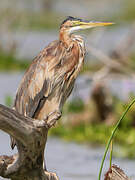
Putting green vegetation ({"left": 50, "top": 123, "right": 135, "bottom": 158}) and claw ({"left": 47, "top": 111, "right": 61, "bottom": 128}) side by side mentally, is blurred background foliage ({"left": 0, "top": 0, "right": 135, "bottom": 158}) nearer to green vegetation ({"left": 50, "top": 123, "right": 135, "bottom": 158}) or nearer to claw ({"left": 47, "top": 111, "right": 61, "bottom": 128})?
green vegetation ({"left": 50, "top": 123, "right": 135, "bottom": 158})

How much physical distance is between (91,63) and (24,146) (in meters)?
10.0

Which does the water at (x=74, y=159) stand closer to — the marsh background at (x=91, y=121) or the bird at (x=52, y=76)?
the marsh background at (x=91, y=121)

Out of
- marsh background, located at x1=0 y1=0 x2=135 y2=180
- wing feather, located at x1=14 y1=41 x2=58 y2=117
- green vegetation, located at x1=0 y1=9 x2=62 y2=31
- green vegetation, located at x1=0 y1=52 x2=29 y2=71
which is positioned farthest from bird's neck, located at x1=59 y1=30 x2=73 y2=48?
green vegetation, located at x1=0 y1=9 x2=62 y2=31

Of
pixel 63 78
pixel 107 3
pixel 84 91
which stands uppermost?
pixel 107 3

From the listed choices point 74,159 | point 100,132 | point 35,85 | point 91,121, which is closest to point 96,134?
point 100,132

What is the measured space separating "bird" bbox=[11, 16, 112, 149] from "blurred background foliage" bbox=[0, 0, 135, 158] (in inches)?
98.0

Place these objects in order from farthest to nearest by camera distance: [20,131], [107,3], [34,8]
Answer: [107,3], [34,8], [20,131]

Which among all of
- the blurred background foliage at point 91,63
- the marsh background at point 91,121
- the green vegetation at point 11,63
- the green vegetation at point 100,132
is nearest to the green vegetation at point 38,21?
the blurred background foliage at point 91,63

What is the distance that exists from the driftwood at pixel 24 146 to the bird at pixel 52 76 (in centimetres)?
66

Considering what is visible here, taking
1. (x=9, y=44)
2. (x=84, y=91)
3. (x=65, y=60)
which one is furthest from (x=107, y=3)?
(x=65, y=60)

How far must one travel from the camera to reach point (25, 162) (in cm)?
414

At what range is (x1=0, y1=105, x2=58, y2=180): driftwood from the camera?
12.5 ft

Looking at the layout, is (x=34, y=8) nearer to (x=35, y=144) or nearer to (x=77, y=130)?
(x=77, y=130)

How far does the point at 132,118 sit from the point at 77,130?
0.67 metres
